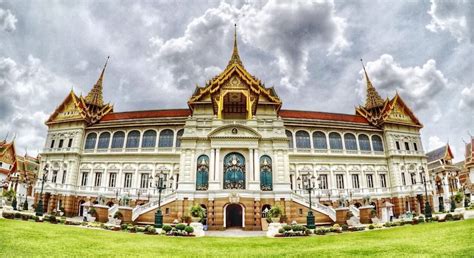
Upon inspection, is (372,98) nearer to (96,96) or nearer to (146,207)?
(146,207)

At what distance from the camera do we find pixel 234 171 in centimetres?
2952

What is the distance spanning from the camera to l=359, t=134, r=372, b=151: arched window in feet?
137

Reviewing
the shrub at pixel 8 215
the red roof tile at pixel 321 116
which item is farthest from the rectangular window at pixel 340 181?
the shrub at pixel 8 215

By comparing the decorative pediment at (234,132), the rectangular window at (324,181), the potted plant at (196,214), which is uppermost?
the decorative pediment at (234,132)

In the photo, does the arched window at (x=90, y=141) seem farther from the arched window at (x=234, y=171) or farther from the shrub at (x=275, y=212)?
the shrub at (x=275, y=212)

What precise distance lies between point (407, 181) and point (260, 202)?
2450cm

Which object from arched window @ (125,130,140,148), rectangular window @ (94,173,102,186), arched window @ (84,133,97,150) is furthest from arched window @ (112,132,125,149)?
rectangular window @ (94,173,102,186)

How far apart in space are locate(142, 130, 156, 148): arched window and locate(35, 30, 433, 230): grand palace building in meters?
0.14

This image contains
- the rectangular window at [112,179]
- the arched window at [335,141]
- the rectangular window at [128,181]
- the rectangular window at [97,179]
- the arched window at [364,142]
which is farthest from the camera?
the arched window at [364,142]

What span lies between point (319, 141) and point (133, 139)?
26.9 m

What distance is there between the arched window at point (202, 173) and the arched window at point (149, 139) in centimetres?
1313

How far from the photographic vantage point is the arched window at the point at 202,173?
1149 inches

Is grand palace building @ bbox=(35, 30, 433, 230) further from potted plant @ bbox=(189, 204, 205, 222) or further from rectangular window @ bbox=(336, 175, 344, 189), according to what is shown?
potted plant @ bbox=(189, 204, 205, 222)

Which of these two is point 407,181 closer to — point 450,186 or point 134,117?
point 450,186
